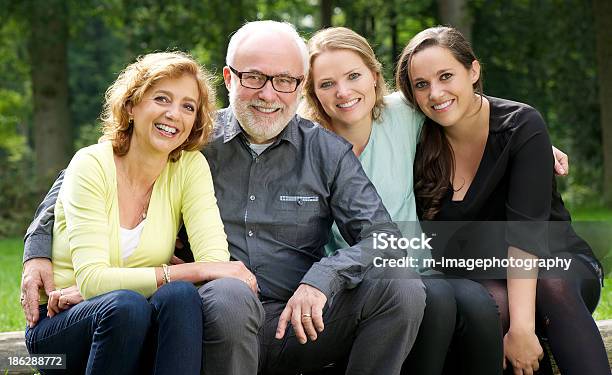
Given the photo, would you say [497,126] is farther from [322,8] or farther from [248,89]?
[322,8]

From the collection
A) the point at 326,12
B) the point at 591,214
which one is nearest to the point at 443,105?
the point at 591,214

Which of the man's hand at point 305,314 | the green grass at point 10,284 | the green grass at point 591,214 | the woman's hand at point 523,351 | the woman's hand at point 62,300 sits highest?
the woman's hand at point 62,300

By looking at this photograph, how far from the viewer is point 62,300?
126 inches

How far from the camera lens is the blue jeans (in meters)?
2.92

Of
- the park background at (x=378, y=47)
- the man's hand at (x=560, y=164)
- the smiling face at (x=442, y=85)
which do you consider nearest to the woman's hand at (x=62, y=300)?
the smiling face at (x=442, y=85)

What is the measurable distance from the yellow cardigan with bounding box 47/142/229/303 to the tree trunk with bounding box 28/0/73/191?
10853 millimetres

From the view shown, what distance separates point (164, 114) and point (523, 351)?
5.60 ft

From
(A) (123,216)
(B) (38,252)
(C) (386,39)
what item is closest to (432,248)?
(A) (123,216)

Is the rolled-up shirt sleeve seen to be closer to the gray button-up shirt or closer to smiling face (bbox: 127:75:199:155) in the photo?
the gray button-up shirt

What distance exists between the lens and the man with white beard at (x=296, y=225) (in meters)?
3.23

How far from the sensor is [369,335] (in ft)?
10.7

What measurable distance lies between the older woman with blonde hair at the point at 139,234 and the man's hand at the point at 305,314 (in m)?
0.17

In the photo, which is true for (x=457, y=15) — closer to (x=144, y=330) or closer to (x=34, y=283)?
(x=34, y=283)

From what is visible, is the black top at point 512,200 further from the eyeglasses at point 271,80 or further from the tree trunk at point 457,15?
the tree trunk at point 457,15
